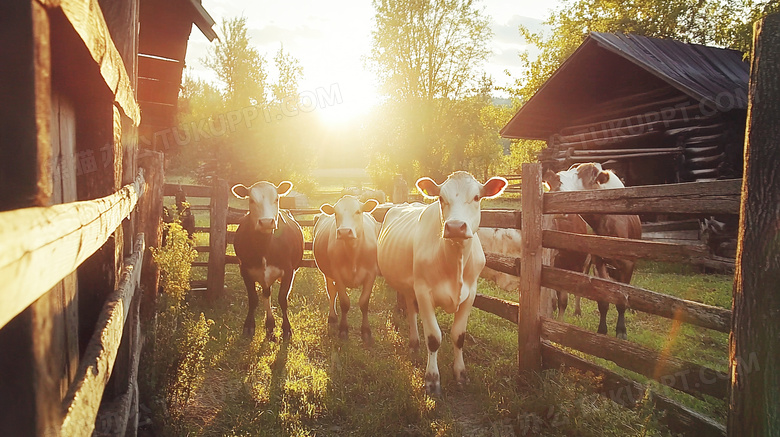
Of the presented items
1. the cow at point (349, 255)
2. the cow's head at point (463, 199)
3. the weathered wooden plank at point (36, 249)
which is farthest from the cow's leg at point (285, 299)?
the weathered wooden plank at point (36, 249)

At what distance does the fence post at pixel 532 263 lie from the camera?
438 cm

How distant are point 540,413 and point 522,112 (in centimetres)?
1158

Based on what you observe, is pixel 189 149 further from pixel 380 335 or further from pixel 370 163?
pixel 380 335

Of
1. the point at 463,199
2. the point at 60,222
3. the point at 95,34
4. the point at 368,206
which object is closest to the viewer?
the point at 60,222

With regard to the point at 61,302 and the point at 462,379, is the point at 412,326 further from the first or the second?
the point at 61,302

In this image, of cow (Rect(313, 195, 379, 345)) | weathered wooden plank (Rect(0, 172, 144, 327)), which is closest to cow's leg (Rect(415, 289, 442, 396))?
cow (Rect(313, 195, 379, 345))

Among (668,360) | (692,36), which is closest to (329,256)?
(668,360)

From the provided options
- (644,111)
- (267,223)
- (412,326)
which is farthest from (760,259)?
(644,111)

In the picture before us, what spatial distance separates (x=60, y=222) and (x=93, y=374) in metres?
0.70

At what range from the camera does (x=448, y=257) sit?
4516 millimetres

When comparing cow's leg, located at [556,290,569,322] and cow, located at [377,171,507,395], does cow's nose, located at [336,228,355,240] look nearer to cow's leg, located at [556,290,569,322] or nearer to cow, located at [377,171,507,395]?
cow, located at [377,171,507,395]

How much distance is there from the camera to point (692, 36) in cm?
2669

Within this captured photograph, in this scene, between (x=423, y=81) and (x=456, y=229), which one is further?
(x=423, y=81)

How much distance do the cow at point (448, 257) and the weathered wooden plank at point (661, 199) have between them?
660mm
